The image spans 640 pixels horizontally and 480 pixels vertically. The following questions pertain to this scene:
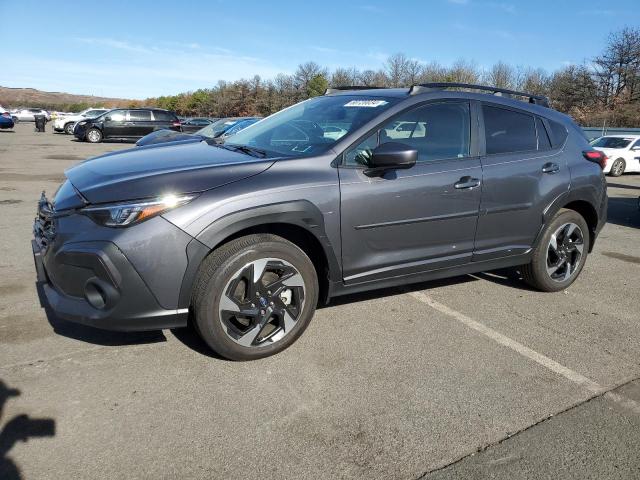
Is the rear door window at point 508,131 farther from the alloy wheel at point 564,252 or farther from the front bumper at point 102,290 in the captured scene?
the front bumper at point 102,290

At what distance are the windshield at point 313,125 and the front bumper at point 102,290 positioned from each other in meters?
1.35

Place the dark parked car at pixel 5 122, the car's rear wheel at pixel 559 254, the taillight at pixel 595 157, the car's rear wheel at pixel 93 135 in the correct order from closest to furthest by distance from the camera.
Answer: the car's rear wheel at pixel 559 254 → the taillight at pixel 595 157 → the car's rear wheel at pixel 93 135 → the dark parked car at pixel 5 122

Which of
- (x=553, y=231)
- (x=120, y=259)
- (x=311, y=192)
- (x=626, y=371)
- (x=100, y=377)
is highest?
(x=311, y=192)

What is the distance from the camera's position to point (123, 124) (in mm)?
24203

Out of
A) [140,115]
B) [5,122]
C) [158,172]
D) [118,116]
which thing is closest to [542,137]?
[158,172]

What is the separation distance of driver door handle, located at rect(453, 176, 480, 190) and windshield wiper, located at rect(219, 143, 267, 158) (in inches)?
57.9

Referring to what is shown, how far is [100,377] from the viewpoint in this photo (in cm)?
294

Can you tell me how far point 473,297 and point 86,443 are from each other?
3.33 metres

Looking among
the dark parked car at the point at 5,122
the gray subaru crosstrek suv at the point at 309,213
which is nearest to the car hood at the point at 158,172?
the gray subaru crosstrek suv at the point at 309,213

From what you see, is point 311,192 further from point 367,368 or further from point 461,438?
point 461,438

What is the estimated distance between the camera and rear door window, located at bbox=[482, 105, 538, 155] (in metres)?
4.14

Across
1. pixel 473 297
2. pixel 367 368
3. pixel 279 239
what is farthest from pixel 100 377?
pixel 473 297

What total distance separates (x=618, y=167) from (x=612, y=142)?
1.01 m

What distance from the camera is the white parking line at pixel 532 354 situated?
2.96 meters
